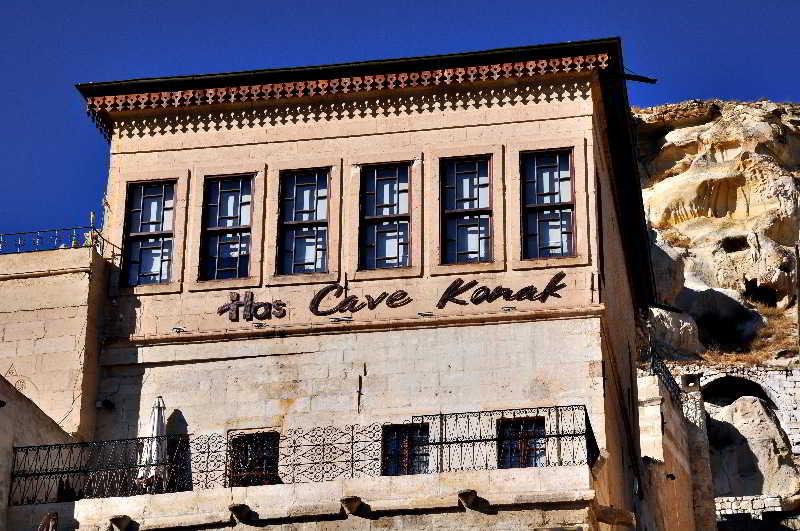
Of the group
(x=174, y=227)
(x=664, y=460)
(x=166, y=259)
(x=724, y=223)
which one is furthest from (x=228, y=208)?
(x=724, y=223)

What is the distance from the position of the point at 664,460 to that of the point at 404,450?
15.3 meters

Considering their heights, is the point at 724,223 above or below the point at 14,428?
above

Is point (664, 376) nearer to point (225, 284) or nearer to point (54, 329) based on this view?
point (225, 284)

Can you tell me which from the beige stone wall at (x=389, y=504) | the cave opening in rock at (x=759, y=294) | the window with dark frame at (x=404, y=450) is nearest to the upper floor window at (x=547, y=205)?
the window with dark frame at (x=404, y=450)

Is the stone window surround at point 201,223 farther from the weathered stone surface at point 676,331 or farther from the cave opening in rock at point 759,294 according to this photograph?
the cave opening in rock at point 759,294

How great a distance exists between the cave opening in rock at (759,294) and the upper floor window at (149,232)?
4864cm

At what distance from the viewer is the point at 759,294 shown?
7556 cm

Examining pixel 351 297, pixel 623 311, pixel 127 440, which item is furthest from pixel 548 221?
pixel 127 440

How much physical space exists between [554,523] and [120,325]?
983cm

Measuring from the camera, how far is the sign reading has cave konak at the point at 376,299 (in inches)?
1120

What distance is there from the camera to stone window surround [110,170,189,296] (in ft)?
98.7

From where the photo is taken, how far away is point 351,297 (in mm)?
29125

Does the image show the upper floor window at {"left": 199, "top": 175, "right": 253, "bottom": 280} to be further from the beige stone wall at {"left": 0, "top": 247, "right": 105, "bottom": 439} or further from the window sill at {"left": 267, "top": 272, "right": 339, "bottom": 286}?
the beige stone wall at {"left": 0, "top": 247, "right": 105, "bottom": 439}

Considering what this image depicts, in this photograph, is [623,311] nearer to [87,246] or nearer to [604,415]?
[604,415]
